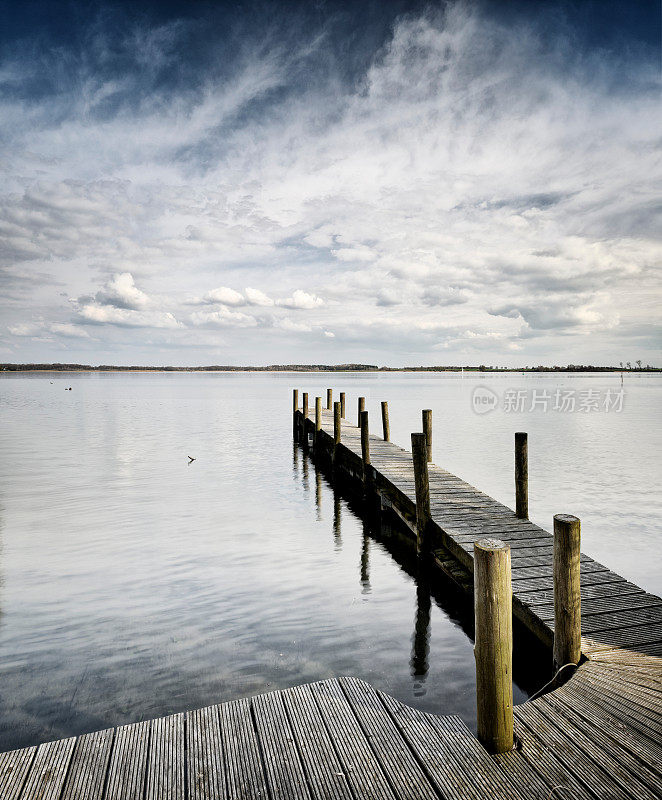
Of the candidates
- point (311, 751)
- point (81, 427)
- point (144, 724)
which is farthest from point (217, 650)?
point (81, 427)

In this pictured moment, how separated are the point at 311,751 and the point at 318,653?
3.24 meters

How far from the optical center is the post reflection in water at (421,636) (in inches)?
237

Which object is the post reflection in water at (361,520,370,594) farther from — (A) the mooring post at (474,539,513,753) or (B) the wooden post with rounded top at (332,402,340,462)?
(A) the mooring post at (474,539,513,753)

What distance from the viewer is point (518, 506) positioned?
29.5ft

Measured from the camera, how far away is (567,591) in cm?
451

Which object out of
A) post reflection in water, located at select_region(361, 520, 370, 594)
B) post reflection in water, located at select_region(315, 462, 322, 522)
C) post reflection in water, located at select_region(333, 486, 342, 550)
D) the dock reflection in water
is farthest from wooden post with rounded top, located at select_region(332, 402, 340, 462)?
post reflection in water, located at select_region(361, 520, 370, 594)

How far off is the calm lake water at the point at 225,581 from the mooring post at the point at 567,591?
1.40 m

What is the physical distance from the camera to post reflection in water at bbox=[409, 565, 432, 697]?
237 inches

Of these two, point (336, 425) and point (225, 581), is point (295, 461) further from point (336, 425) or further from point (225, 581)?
point (225, 581)

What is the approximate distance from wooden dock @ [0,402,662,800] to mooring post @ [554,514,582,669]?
21cm

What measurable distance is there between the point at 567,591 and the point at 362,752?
2275mm

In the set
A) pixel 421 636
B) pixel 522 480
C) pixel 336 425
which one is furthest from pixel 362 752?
pixel 336 425

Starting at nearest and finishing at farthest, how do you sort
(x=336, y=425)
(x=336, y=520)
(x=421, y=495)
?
(x=421, y=495) < (x=336, y=520) < (x=336, y=425)

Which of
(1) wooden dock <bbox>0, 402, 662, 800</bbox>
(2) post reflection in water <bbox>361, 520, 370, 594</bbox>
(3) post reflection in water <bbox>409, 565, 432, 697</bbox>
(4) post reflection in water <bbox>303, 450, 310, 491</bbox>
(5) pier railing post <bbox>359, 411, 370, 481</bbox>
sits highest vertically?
(5) pier railing post <bbox>359, 411, 370, 481</bbox>
